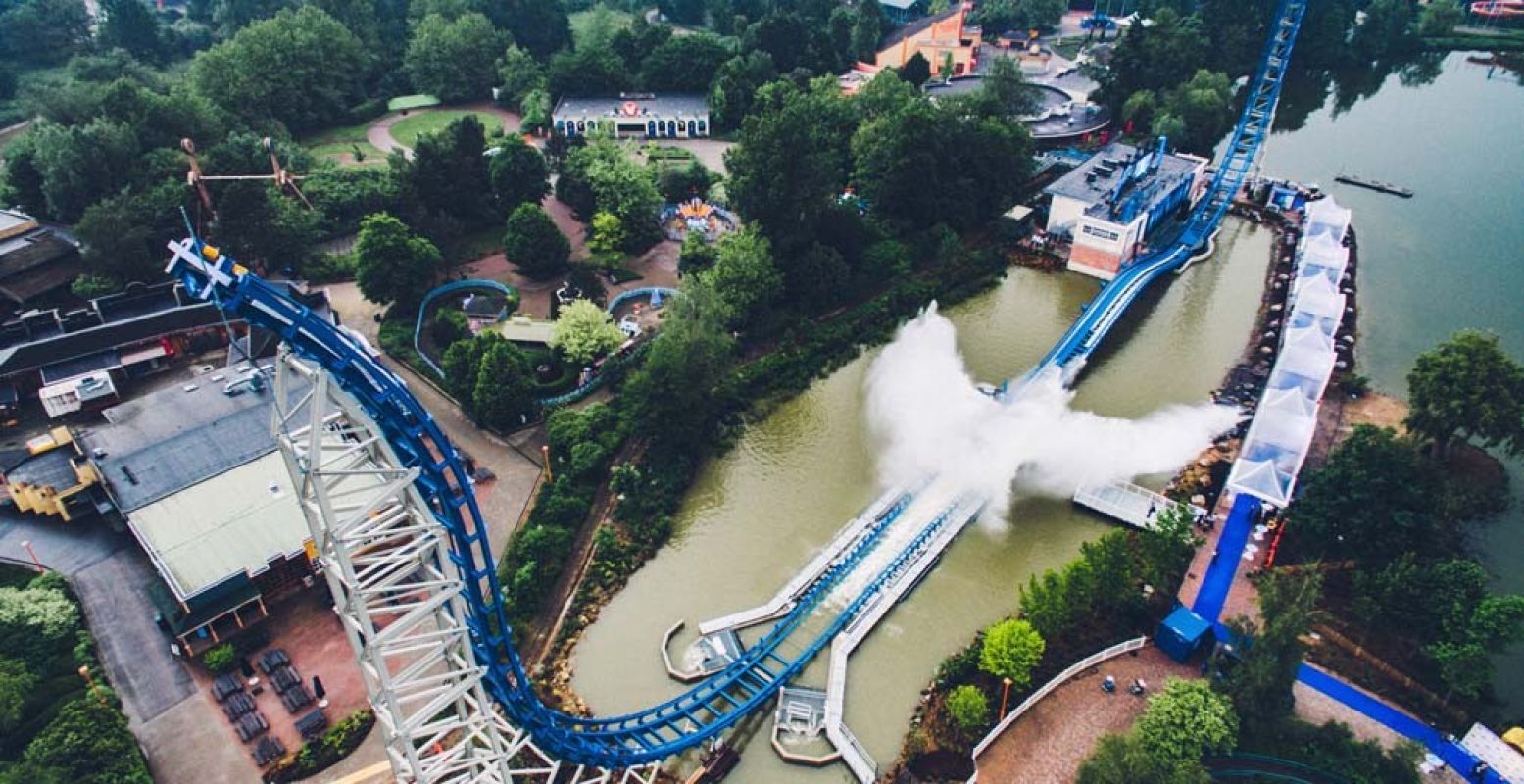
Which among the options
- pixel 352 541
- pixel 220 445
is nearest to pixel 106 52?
pixel 220 445

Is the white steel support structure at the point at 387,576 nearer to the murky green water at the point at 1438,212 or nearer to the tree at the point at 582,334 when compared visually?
the tree at the point at 582,334

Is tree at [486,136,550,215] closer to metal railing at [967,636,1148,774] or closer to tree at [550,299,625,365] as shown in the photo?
tree at [550,299,625,365]

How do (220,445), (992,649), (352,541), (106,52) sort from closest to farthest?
(352,541) < (992,649) < (220,445) < (106,52)

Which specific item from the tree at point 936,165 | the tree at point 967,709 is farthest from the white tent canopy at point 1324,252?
the tree at point 967,709

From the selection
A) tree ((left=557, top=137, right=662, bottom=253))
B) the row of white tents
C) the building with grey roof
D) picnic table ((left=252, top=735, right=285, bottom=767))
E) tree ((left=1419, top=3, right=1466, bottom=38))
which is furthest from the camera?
tree ((left=1419, top=3, right=1466, bottom=38))

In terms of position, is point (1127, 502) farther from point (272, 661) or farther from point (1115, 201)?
point (272, 661)

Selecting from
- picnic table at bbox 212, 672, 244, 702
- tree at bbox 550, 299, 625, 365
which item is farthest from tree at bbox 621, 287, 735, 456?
picnic table at bbox 212, 672, 244, 702

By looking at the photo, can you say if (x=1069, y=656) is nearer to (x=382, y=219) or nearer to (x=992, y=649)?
(x=992, y=649)
